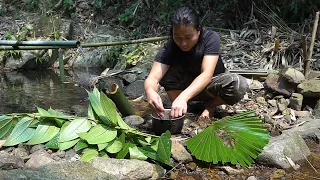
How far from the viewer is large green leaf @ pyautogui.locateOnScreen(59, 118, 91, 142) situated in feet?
8.55

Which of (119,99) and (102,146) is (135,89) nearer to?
(119,99)

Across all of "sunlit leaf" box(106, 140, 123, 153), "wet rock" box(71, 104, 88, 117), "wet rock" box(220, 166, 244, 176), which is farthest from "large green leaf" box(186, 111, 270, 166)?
"wet rock" box(71, 104, 88, 117)

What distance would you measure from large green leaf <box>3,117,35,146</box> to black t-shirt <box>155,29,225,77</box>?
109 cm

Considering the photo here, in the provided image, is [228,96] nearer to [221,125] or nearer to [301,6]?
[221,125]

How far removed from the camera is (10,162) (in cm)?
230

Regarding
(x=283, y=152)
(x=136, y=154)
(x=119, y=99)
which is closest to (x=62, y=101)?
(x=119, y=99)

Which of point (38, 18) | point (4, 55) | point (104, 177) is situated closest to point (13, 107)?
point (104, 177)

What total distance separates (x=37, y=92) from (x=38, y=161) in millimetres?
2894

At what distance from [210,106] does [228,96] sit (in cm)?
22

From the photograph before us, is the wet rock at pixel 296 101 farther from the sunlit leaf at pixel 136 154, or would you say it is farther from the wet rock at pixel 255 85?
the sunlit leaf at pixel 136 154

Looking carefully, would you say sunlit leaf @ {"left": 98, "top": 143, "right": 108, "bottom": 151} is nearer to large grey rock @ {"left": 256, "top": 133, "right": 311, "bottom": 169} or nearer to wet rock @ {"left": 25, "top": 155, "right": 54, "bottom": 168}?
wet rock @ {"left": 25, "top": 155, "right": 54, "bottom": 168}

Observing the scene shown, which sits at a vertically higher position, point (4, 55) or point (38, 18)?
point (38, 18)

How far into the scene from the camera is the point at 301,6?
561 cm

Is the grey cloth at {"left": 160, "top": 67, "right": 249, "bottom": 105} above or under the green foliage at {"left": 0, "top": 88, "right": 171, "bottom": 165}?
A: above
